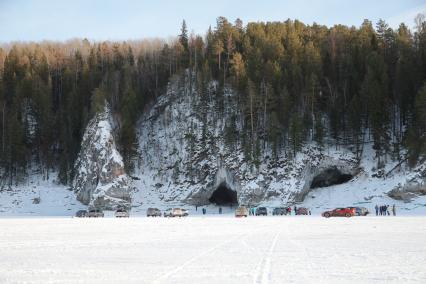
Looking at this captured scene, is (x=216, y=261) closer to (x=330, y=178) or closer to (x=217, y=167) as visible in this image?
(x=217, y=167)

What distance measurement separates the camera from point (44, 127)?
9394cm

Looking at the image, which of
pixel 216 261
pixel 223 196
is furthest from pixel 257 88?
pixel 216 261

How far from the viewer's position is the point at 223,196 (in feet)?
279

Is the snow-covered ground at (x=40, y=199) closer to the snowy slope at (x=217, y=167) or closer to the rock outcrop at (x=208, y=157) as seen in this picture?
the snowy slope at (x=217, y=167)

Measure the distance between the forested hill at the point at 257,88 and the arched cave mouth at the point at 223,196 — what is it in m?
7.82

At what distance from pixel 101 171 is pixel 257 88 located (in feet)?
104

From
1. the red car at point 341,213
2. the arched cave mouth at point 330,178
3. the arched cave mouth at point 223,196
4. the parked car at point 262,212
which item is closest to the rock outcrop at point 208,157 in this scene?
the arched cave mouth at point 223,196

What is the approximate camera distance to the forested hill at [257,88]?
255 ft

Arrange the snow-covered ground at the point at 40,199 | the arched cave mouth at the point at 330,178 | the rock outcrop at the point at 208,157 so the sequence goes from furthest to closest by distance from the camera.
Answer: the snow-covered ground at the point at 40,199 < the arched cave mouth at the point at 330,178 < the rock outcrop at the point at 208,157

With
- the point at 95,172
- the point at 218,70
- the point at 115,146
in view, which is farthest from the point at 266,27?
the point at 95,172

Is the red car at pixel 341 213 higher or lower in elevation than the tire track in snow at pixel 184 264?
lower

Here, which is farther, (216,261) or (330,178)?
(330,178)

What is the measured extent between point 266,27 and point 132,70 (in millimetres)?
30291

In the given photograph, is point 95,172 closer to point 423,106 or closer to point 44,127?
point 44,127
